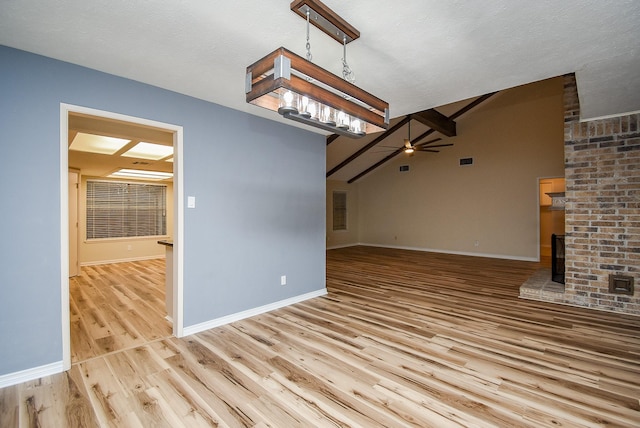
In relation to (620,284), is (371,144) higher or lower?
higher

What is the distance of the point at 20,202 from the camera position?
2.12 metres

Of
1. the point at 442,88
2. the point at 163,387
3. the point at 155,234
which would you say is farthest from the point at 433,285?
the point at 155,234

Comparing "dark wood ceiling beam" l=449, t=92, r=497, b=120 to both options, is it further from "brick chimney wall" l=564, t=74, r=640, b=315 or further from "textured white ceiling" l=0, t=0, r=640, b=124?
"textured white ceiling" l=0, t=0, r=640, b=124

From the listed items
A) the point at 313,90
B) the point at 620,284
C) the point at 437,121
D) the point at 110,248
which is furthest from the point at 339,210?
the point at 313,90

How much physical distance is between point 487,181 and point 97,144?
330 inches

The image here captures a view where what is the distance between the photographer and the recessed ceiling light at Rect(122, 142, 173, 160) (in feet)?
13.6

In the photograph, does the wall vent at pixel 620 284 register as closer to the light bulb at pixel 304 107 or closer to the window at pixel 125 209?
the light bulb at pixel 304 107

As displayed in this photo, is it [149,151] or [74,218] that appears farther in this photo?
[74,218]

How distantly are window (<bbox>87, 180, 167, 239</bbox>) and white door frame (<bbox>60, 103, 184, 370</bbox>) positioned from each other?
5.97 meters

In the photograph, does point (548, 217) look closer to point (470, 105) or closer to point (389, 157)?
point (470, 105)

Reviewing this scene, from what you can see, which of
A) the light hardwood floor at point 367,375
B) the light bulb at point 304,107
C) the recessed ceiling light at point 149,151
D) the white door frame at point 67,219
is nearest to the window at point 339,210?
the recessed ceiling light at point 149,151

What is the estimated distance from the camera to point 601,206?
3559 millimetres

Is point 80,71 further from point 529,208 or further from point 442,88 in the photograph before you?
point 529,208

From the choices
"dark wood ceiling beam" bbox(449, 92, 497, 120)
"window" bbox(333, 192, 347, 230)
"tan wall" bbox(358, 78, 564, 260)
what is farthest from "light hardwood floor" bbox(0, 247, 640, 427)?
"window" bbox(333, 192, 347, 230)
